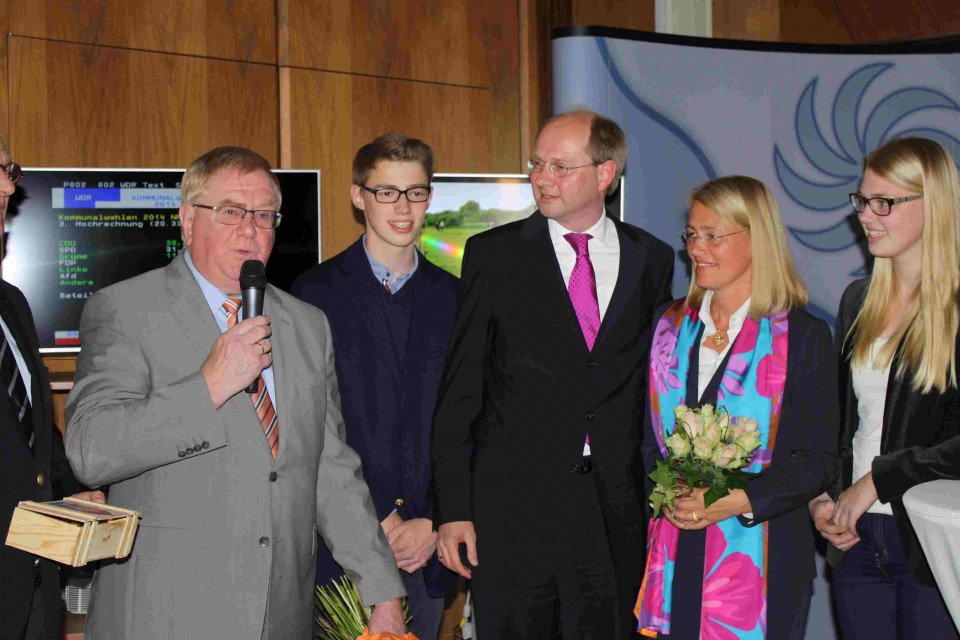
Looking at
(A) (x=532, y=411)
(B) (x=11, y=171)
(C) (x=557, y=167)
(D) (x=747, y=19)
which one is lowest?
(A) (x=532, y=411)

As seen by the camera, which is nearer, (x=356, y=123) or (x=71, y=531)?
(x=71, y=531)

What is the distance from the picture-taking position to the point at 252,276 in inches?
91.7

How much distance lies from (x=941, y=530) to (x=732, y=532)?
0.82 metres

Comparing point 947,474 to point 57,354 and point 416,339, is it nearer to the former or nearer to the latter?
point 416,339

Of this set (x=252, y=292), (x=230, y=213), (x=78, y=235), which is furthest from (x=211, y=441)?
(x=78, y=235)

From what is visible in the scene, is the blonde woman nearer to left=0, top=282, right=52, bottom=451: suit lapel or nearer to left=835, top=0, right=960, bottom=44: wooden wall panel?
left=0, top=282, right=52, bottom=451: suit lapel

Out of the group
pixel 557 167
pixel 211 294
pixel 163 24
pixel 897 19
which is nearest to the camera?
pixel 211 294

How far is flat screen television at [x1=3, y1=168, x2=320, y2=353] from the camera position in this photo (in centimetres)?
496

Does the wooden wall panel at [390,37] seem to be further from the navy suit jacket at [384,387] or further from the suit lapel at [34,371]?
the suit lapel at [34,371]

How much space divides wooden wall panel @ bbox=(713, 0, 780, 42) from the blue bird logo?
2.39 metres

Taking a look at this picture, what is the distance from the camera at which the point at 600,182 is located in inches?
125

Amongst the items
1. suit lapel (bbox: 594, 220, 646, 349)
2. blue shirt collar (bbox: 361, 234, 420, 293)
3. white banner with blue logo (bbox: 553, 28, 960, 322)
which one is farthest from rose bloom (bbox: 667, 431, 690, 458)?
white banner with blue logo (bbox: 553, 28, 960, 322)

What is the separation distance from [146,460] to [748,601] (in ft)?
5.51

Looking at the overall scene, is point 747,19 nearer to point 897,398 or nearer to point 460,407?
point 897,398
